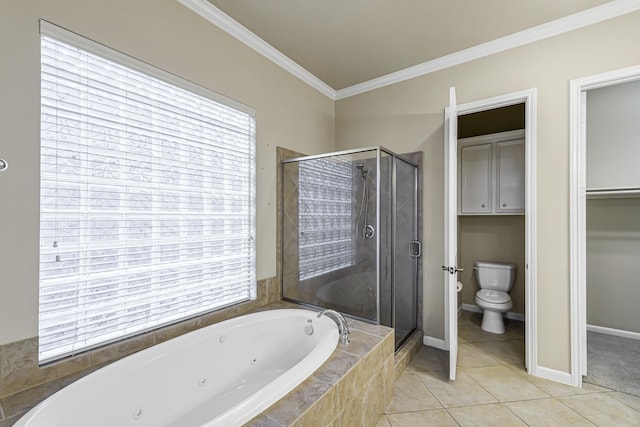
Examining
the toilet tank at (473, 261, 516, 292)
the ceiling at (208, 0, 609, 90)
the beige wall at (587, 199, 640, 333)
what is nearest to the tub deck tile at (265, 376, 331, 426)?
the ceiling at (208, 0, 609, 90)

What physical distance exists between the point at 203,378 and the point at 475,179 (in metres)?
3.33

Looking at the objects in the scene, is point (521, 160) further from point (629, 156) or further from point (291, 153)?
point (291, 153)

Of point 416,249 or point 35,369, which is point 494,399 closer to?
point 416,249

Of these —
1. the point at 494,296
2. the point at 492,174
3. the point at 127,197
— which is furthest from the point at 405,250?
the point at 127,197

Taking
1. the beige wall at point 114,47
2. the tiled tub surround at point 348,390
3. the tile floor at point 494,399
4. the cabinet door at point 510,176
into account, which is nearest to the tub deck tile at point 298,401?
the tiled tub surround at point 348,390

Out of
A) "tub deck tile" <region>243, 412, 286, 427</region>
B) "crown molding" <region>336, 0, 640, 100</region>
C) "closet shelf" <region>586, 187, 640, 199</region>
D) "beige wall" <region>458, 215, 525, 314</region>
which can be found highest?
"crown molding" <region>336, 0, 640, 100</region>

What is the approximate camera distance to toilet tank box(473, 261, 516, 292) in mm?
3145

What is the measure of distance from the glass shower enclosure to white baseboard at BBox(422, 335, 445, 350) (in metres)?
0.15

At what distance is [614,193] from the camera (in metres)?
2.50

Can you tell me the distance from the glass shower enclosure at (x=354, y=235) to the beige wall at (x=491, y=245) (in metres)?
1.32

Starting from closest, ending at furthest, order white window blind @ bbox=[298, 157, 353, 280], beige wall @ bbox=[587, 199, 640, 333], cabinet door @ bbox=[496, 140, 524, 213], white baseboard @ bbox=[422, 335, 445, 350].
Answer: white window blind @ bbox=[298, 157, 353, 280] < white baseboard @ bbox=[422, 335, 445, 350] < beige wall @ bbox=[587, 199, 640, 333] < cabinet door @ bbox=[496, 140, 524, 213]

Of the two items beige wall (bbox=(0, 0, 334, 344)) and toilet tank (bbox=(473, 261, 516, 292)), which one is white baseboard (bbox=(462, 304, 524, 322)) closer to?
toilet tank (bbox=(473, 261, 516, 292))

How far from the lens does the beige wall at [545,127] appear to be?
6.23ft

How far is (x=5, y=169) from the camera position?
45.2 inches
